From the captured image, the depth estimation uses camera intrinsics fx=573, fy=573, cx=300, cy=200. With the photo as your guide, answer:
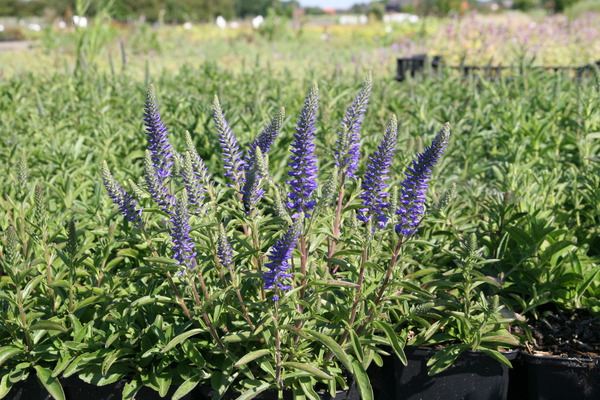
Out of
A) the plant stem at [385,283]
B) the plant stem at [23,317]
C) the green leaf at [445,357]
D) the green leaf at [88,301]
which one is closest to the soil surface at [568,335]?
the green leaf at [445,357]

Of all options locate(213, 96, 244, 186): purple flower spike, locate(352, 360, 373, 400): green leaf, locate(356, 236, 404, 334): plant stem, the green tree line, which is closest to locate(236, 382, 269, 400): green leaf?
locate(352, 360, 373, 400): green leaf

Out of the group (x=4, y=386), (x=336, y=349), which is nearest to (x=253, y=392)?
(x=336, y=349)

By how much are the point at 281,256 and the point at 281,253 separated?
16 millimetres

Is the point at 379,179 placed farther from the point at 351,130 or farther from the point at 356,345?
the point at 356,345

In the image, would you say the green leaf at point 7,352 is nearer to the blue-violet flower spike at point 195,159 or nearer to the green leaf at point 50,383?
the green leaf at point 50,383

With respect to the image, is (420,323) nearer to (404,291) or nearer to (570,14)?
(404,291)

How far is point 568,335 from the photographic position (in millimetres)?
2994

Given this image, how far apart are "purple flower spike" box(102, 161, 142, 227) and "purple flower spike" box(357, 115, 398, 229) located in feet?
3.14

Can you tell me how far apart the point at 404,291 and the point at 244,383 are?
3.36 ft

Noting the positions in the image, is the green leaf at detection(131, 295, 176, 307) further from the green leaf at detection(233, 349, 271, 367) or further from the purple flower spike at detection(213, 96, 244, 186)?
the purple flower spike at detection(213, 96, 244, 186)

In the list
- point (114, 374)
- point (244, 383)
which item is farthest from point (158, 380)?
point (244, 383)

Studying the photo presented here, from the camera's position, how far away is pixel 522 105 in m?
→ 5.06

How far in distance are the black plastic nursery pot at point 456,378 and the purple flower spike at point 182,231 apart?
1222 mm

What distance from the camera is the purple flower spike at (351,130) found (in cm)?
243
